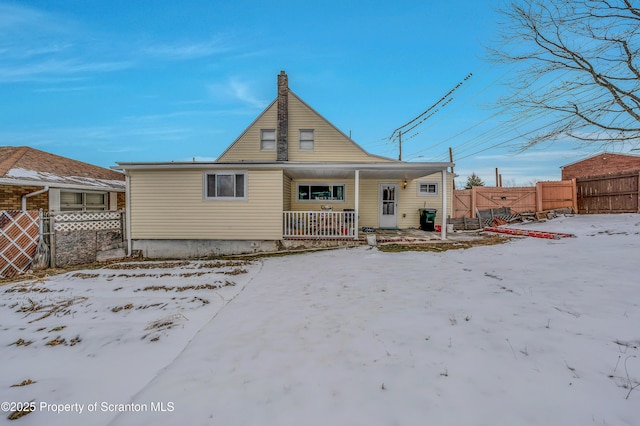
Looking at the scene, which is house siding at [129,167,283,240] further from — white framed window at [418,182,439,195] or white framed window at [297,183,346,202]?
white framed window at [418,182,439,195]

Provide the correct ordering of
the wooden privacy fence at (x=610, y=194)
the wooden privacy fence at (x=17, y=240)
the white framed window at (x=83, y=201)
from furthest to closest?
the white framed window at (x=83, y=201), the wooden privacy fence at (x=610, y=194), the wooden privacy fence at (x=17, y=240)

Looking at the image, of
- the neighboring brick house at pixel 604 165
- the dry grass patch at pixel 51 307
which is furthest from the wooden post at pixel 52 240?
the neighboring brick house at pixel 604 165

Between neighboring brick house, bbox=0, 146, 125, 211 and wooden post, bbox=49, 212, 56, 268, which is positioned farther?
neighboring brick house, bbox=0, 146, 125, 211

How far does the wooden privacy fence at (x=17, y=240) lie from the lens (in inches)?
311

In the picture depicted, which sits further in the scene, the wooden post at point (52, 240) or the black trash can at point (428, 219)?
the black trash can at point (428, 219)

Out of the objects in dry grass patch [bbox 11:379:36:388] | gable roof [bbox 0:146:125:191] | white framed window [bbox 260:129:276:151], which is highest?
white framed window [bbox 260:129:276:151]

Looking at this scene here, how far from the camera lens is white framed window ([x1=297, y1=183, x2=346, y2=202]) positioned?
1330 centimetres

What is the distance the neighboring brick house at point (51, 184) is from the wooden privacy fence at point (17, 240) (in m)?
3.02

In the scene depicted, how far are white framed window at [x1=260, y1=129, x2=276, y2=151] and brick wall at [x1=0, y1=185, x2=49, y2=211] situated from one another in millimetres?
9543

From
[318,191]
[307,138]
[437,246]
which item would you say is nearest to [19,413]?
[437,246]

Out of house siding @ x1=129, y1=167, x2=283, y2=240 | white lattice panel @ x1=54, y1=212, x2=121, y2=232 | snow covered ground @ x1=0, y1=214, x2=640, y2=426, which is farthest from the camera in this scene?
house siding @ x1=129, y1=167, x2=283, y2=240

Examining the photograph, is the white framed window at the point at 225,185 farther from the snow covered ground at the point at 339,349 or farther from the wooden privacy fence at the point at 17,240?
the wooden privacy fence at the point at 17,240

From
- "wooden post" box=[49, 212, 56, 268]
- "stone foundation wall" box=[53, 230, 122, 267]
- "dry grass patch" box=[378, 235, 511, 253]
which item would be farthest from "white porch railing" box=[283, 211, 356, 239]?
"wooden post" box=[49, 212, 56, 268]

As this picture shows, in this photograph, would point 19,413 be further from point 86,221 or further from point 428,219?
point 428,219
